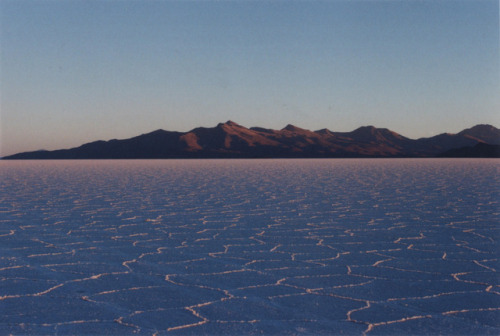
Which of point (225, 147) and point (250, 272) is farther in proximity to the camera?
point (225, 147)

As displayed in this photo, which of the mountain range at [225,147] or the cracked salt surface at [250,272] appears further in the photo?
the mountain range at [225,147]

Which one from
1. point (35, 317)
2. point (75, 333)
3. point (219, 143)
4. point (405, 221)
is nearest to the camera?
point (75, 333)

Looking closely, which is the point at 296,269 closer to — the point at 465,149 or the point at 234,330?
the point at 234,330

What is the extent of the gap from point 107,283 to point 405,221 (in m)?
3.82

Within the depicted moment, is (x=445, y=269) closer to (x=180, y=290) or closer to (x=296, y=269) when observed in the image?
(x=296, y=269)

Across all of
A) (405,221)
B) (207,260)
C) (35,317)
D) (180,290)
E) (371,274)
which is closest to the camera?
(35,317)

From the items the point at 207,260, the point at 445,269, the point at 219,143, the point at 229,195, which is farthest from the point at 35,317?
the point at 219,143

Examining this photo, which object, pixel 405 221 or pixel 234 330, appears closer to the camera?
pixel 234 330

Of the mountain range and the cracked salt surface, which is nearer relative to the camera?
the cracked salt surface

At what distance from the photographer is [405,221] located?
19.9ft

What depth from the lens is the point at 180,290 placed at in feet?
10.5

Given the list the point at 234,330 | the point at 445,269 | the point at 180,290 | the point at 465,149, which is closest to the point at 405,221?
the point at 445,269

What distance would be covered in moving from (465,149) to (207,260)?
110868 millimetres

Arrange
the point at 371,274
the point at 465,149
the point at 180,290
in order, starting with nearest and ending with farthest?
the point at 180,290
the point at 371,274
the point at 465,149
